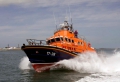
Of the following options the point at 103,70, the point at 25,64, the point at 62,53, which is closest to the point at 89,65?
the point at 103,70

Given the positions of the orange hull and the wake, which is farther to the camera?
the wake

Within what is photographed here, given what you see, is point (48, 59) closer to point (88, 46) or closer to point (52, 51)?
point (52, 51)

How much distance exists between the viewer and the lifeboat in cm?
1595

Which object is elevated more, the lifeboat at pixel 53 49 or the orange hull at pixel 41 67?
the lifeboat at pixel 53 49

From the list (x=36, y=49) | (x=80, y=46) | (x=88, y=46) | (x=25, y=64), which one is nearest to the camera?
(x=36, y=49)

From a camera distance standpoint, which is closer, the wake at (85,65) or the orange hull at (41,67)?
the orange hull at (41,67)

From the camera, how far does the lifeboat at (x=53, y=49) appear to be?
15945mm

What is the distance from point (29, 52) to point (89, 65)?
5.18m

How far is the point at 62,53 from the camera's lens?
643 inches

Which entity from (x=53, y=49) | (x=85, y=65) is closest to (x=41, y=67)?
(x=53, y=49)

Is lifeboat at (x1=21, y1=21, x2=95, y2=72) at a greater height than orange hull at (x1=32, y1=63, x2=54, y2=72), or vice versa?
lifeboat at (x1=21, y1=21, x2=95, y2=72)

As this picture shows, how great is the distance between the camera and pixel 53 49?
52.3 feet

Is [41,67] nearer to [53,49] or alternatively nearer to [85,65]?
[53,49]

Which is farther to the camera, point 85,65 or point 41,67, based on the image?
point 85,65
